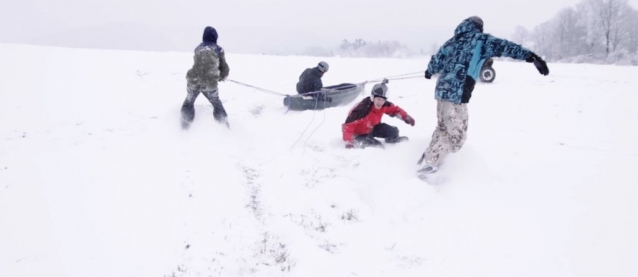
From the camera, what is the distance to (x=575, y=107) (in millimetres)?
8562

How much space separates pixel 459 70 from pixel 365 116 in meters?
1.94

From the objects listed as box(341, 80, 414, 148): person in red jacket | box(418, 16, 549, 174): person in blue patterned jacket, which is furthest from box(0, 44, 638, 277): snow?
box(418, 16, 549, 174): person in blue patterned jacket

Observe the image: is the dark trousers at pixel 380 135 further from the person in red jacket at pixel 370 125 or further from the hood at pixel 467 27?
the hood at pixel 467 27

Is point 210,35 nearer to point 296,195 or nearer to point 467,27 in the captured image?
point 296,195

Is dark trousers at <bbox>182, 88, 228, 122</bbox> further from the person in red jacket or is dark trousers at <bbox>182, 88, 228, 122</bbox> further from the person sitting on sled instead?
the person sitting on sled

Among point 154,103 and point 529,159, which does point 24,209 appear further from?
point 529,159

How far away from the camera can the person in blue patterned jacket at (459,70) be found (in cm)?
413

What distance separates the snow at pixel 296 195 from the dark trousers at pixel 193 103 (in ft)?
0.59

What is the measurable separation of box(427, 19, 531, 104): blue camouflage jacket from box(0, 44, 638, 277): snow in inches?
40.6

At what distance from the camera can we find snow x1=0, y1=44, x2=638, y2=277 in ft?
10.5

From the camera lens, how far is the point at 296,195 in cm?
458

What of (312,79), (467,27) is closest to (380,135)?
(467,27)

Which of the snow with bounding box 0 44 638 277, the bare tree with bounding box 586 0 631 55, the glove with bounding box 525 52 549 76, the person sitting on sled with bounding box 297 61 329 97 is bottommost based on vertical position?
the snow with bounding box 0 44 638 277

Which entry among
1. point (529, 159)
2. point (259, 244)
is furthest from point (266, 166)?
point (529, 159)
